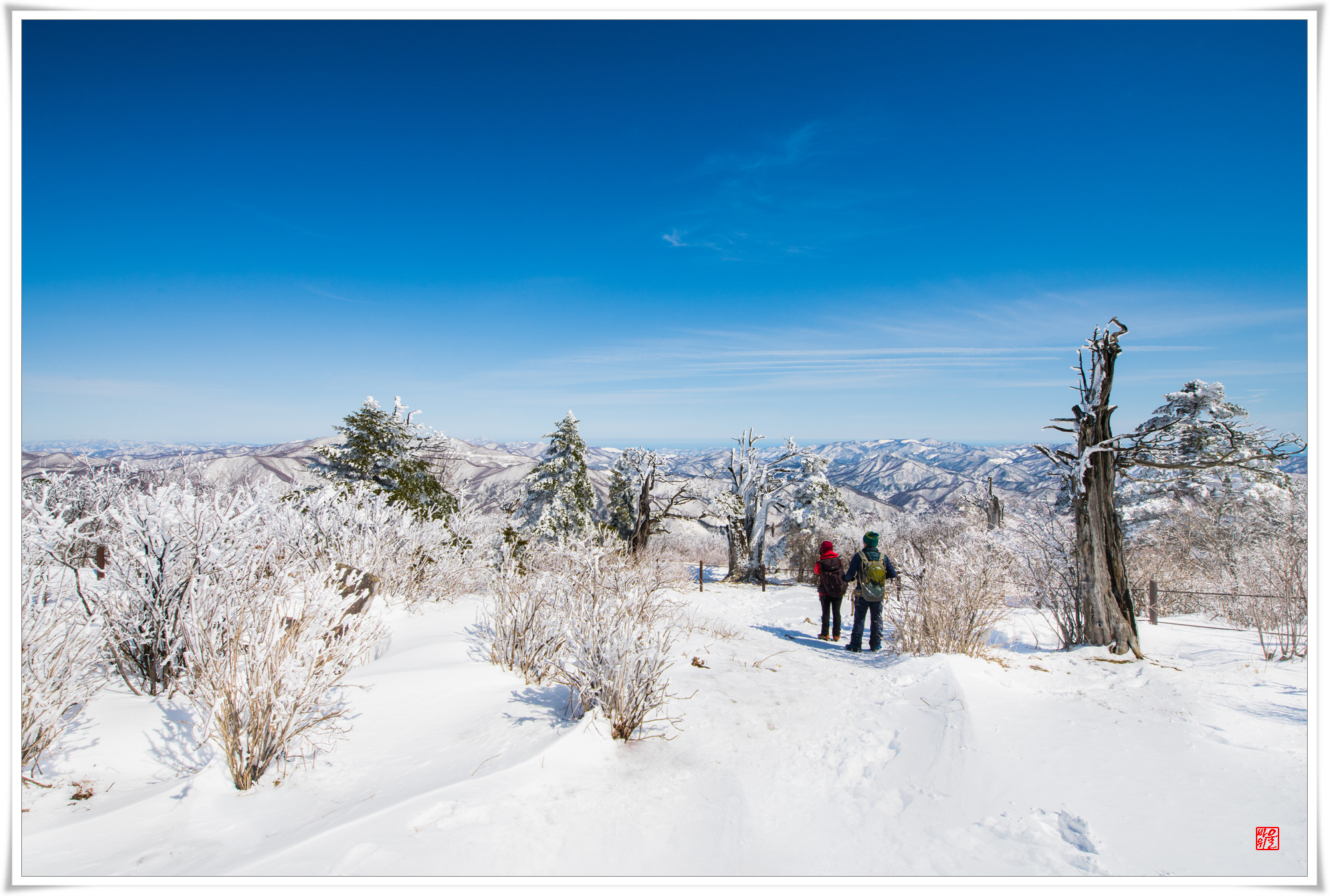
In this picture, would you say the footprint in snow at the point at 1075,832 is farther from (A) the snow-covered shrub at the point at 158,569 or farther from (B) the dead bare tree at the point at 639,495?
(B) the dead bare tree at the point at 639,495

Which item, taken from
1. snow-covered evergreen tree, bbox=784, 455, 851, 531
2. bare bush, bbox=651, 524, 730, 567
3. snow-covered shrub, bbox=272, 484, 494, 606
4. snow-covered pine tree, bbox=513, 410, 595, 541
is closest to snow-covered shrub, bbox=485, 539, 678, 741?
snow-covered shrub, bbox=272, 484, 494, 606

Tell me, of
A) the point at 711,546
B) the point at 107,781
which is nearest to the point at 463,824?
the point at 107,781

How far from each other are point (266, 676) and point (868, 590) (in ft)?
22.1

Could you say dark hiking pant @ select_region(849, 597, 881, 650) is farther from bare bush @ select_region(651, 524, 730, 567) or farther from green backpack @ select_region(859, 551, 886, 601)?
bare bush @ select_region(651, 524, 730, 567)

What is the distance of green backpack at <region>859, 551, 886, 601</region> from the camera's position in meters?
7.31

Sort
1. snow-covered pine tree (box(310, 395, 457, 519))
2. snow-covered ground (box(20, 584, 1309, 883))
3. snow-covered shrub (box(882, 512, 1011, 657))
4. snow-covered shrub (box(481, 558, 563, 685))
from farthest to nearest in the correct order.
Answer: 1. snow-covered pine tree (box(310, 395, 457, 519))
2. snow-covered shrub (box(882, 512, 1011, 657))
3. snow-covered shrub (box(481, 558, 563, 685))
4. snow-covered ground (box(20, 584, 1309, 883))

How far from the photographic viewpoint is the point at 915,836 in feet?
8.21

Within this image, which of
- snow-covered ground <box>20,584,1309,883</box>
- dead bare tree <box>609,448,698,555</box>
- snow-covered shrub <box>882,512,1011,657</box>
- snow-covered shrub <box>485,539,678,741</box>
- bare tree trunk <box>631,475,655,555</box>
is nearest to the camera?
snow-covered ground <box>20,584,1309,883</box>

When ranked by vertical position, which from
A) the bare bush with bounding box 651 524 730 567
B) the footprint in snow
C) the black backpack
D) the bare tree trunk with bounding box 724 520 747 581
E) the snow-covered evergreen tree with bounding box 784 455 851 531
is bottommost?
the bare bush with bounding box 651 524 730 567

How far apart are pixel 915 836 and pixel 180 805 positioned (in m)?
3.53

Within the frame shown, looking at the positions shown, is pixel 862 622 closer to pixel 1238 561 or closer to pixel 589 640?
pixel 589 640

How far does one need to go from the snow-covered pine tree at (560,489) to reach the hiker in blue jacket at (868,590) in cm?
1527

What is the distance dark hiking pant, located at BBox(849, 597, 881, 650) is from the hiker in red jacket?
36.2 inches

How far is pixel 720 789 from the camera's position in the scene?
119 inches
